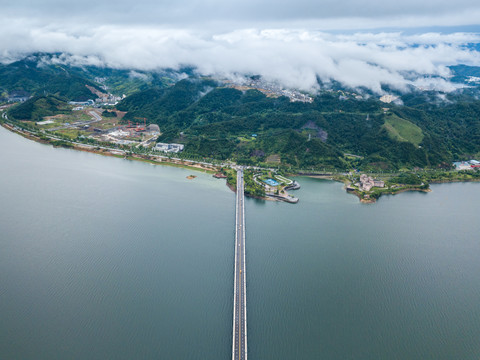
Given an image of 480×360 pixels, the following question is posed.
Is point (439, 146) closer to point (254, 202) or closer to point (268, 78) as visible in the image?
point (254, 202)

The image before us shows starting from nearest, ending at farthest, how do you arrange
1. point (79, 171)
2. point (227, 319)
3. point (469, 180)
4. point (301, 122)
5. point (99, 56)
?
point (227, 319) → point (79, 171) → point (469, 180) → point (301, 122) → point (99, 56)

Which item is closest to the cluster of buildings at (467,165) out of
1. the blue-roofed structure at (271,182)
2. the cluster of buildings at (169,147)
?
the blue-roofed structure at (271,182)

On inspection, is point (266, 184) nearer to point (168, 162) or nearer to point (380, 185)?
point (380, 185)

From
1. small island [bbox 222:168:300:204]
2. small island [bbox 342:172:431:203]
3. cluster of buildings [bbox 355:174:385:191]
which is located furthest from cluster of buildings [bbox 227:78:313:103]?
cluster of buildings [bbox 355:174:385:191]

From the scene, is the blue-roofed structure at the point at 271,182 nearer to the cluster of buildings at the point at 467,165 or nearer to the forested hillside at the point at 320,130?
the forested hillside at the point at 320,130

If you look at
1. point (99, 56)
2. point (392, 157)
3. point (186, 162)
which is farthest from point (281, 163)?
point (99, 56)
